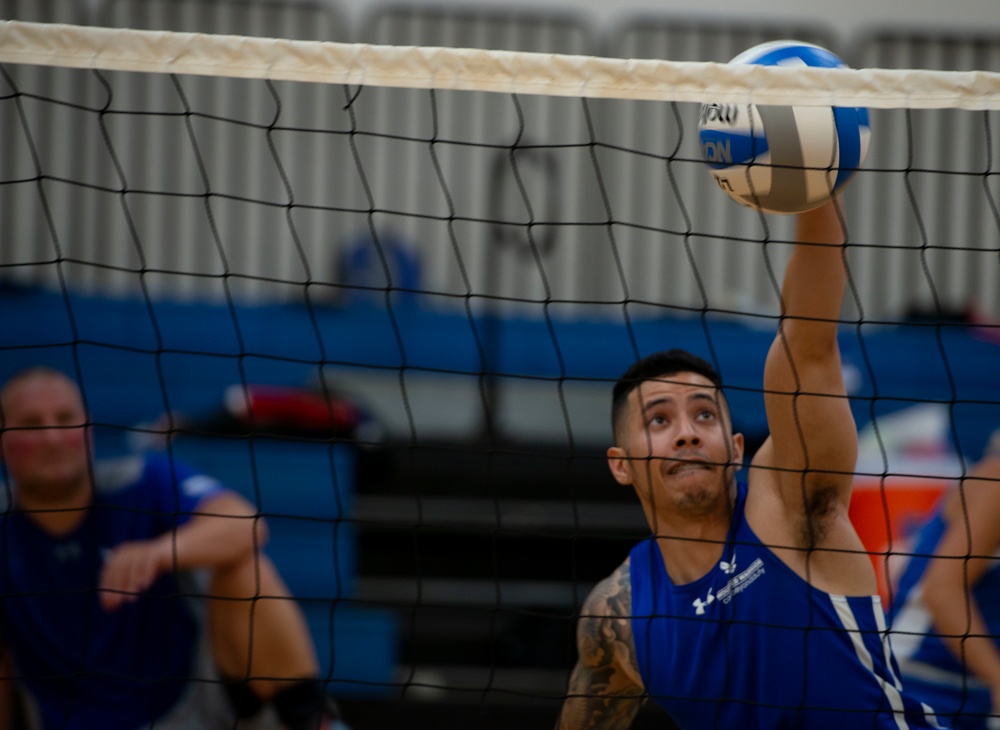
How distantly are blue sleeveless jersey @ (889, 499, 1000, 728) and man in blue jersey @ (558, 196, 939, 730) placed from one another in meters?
0.92

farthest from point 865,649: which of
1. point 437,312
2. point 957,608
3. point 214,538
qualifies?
point 437,312

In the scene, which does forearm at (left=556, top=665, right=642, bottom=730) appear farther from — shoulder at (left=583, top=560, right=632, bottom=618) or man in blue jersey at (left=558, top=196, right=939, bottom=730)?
shoulder at (left=583, top=560, right=632, bottom=618)

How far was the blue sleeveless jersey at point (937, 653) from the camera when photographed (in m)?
3.52

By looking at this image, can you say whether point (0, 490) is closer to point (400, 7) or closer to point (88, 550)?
point (88, 550)

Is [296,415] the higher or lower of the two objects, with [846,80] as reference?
lower

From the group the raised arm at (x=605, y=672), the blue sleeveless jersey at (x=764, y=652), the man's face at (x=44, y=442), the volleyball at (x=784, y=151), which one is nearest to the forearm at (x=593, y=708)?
the raised arm at (x=605, y=672)

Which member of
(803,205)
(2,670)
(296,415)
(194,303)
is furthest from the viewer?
(194,303)

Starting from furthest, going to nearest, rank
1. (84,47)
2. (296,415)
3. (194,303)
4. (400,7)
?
(400,7), (194,303), (296,415), (84,47)

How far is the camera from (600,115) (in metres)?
6.42

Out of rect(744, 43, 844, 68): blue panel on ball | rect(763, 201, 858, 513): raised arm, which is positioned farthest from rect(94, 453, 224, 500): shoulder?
rect(744, 43, 844, 68): blue panel on ball

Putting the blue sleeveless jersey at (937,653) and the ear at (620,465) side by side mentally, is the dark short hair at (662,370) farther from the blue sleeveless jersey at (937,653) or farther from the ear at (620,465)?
the blue sleeveless jersey at (937,653)

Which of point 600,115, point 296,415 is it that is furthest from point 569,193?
point 296,415

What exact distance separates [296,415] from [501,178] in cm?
153

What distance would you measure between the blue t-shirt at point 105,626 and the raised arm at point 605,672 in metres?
1.37
